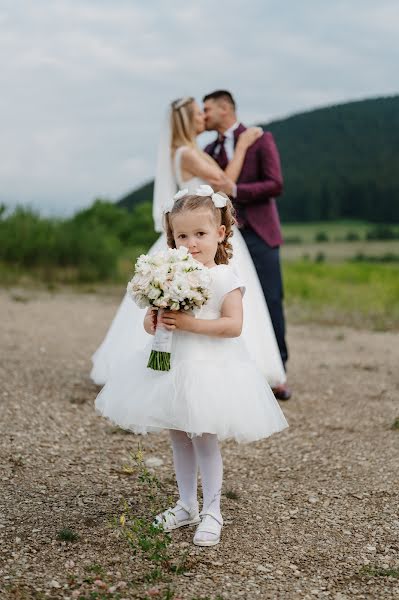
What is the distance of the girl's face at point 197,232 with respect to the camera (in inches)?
144

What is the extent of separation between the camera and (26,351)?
9.38 m

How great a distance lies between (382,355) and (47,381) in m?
4.79

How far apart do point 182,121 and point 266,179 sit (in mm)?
915

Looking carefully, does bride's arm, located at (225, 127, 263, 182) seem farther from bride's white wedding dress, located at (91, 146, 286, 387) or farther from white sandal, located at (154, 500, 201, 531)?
white sandal, located at (154, 500, 201, 531)

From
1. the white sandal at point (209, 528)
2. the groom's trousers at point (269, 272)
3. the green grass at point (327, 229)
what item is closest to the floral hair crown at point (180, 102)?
the groom's trousers at point (269, 272)

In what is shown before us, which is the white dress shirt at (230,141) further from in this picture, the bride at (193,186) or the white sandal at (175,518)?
the white sandal at (175,518)

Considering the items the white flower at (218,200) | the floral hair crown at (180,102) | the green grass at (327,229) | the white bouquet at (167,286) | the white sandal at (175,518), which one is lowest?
the white sandal at (175,518)

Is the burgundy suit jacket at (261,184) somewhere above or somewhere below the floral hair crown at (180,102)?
below

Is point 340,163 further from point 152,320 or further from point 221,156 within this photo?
point 152,320

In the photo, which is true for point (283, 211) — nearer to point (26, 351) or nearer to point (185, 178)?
point (26, 351)

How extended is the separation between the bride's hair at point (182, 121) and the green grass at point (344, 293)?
7.72m

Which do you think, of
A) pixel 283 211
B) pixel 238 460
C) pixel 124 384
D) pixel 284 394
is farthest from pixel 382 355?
pixel 283 211

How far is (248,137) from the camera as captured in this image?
259 inches

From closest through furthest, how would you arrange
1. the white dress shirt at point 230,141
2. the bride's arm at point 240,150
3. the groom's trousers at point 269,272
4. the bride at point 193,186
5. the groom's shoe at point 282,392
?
the bride at point 193,186 < the bride's arm at point 240,150 < the white dress shirt at point 230,141 < the groom's trousers at point 269,272 < the groom's shoe at point 282,392
